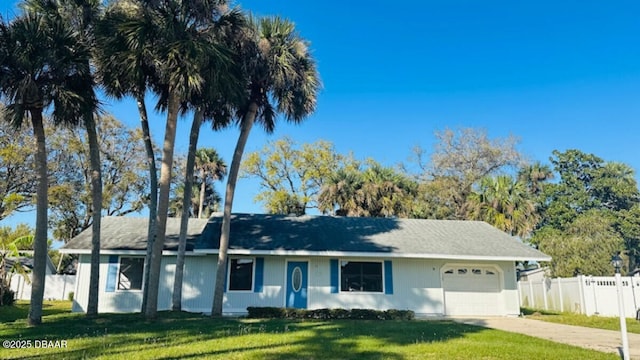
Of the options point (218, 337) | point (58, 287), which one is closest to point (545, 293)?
point (218, 337)

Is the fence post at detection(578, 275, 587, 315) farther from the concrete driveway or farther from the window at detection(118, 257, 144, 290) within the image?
the window at detection(118, 257, 144, 290)

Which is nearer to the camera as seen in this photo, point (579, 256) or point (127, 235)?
point (127, 235)

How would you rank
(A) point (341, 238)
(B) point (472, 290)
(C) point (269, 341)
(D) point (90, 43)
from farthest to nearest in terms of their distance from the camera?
(B) point (472, 290) → (A) point (341, 238) → (D) point (90, 43) → (C) point (269, 341)

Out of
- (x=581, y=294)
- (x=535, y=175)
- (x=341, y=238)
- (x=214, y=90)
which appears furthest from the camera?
(x=535, y=175)

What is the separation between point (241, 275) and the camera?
1603cm

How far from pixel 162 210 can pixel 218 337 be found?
14.4 feet

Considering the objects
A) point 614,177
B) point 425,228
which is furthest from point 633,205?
point 425,228

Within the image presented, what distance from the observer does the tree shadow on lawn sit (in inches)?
284

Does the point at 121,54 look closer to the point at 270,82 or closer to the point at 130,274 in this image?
the point at 270,82

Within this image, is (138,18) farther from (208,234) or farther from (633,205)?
(633,205)

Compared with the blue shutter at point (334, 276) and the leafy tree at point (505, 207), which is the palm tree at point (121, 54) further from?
the leafy tree at point (505, 207)

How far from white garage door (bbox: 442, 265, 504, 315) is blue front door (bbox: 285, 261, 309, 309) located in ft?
18.2

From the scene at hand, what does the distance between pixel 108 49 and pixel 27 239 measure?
939 cm

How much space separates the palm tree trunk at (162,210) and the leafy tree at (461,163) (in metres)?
24.1
